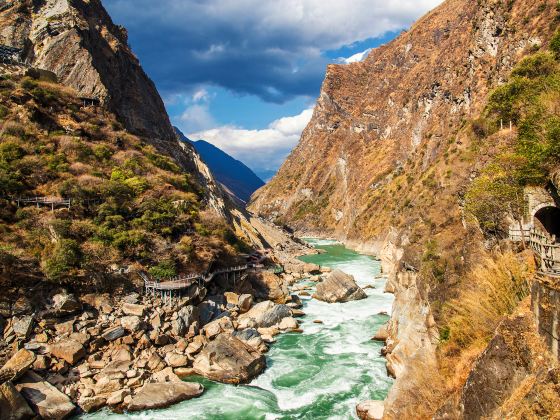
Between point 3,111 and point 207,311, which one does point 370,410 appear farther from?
point 3,111

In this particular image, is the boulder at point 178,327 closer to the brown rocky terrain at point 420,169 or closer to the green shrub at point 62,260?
the green shrub at point 62,260

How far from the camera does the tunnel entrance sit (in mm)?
20000

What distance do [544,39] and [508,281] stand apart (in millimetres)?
52892

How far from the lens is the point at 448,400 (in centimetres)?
1252

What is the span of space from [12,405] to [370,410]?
17.6 meters

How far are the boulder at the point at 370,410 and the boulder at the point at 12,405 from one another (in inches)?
650

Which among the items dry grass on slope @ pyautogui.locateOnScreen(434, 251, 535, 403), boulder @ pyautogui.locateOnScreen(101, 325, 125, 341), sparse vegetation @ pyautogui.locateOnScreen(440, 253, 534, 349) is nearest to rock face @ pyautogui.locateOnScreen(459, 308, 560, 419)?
dry grass on slope @ pyautogui.locateOnScreen(434, 251, 535, 403)

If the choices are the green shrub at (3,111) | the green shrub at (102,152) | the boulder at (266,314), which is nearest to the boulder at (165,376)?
the boulder at (266,314)

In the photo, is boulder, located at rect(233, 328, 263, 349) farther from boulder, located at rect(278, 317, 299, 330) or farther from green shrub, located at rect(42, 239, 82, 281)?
green shrub, located at rect(42, 239, 82, 281)

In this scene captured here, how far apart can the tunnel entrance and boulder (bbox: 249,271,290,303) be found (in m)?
26.3

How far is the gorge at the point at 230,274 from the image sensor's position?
14180mm

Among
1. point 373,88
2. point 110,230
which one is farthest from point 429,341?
point 373,88

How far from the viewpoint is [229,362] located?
82.5 feet

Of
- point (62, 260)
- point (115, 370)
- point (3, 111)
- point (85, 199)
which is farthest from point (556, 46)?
point (3, 111)
